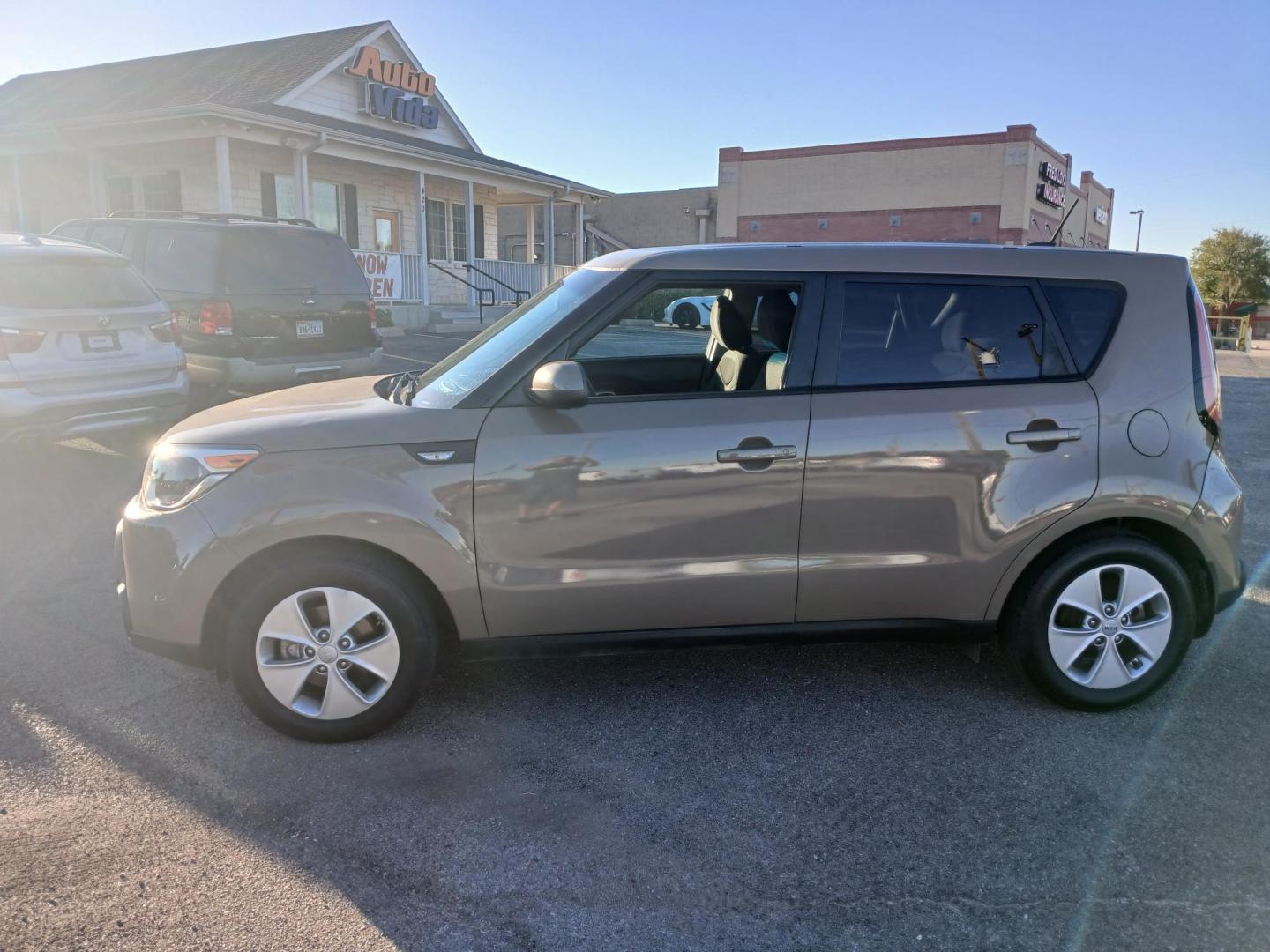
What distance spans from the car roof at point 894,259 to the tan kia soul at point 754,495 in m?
0.01

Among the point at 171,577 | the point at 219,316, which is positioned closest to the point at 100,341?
the point at 219,316

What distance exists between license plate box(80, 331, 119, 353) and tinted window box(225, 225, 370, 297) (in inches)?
74.3

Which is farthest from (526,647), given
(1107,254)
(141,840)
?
(1107,254)

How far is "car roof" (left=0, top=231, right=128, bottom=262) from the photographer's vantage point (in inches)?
275

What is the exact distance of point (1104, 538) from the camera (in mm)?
3758

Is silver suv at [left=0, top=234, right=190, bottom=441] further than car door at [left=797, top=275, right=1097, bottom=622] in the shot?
Yes

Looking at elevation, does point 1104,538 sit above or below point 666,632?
above

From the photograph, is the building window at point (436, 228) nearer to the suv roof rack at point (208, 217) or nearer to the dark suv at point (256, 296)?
the suv roof rack at point (208, 217)

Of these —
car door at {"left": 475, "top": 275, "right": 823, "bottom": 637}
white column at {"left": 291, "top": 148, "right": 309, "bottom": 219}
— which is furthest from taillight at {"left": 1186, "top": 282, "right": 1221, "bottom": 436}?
white column at {"left": 291, "top": 148, "right": 309, "bottom": 219}

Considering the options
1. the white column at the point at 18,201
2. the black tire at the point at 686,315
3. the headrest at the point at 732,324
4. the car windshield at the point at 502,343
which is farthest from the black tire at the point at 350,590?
the white column at the point at 18,201

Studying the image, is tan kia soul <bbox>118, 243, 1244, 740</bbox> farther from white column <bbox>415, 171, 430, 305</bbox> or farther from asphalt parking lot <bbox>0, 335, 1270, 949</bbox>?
white column <bbox>415, 171, 430, 305</bbox>

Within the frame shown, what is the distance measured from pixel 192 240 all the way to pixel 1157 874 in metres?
9.35

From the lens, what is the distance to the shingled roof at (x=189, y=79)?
18.9 meters

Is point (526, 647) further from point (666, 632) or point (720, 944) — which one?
point (720, 944)
